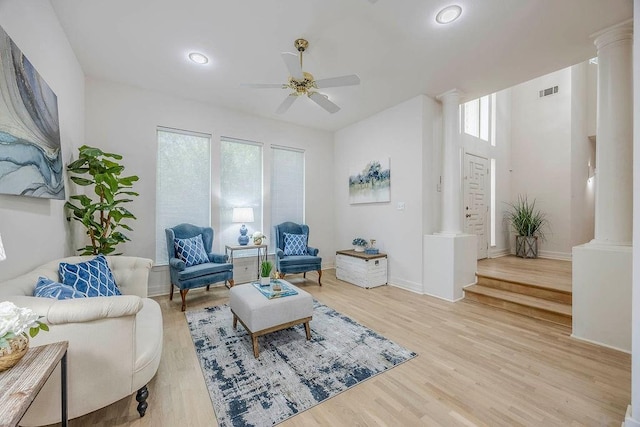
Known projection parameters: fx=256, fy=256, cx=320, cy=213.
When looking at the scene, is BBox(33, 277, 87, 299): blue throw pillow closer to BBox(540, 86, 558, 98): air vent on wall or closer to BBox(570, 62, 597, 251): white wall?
BBox(570, 62, 597, 251): white wall

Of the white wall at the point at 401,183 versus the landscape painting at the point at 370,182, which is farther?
the landscape painting at the point at 370,182

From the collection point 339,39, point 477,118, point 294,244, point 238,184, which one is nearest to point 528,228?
point 477,118

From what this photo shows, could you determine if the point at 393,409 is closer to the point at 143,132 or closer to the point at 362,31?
the point at 362,31

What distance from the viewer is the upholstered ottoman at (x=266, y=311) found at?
215cm

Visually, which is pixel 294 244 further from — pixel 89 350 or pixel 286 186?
pixel 89 350

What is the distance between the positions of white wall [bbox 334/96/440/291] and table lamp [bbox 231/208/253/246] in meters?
2.03

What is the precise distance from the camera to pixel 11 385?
88cm

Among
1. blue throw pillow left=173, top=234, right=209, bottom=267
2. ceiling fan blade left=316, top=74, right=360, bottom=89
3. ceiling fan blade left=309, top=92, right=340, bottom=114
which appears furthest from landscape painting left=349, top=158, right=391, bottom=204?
blue throw pillow left=173, top=234, right=209, bottom=267

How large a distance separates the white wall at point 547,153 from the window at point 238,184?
589 cm

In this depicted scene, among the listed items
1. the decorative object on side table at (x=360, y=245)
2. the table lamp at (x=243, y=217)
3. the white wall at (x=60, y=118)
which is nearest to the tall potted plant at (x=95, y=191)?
the white wall at (x=60, y=118)

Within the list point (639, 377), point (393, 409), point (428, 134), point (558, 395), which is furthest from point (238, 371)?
point (428, 134)

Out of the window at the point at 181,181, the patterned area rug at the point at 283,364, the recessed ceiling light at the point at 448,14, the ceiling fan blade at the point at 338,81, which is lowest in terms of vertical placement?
the patterned area rug at the point at 283,364

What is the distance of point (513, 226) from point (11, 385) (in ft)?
24.0

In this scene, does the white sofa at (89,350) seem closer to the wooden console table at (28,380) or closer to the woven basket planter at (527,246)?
the wooden console table at (28,380)
